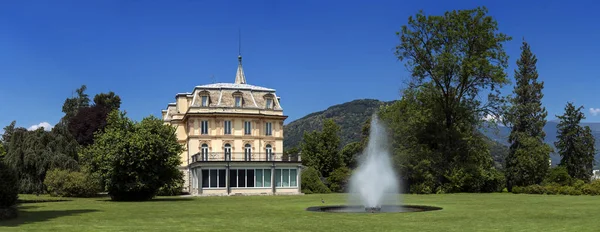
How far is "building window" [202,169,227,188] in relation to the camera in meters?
51.6

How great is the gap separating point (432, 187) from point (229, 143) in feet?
61.6

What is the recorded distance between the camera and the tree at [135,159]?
39406mm

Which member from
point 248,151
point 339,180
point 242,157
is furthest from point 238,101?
point 339,180

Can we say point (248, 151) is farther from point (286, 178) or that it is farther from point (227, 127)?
point (286, 178)

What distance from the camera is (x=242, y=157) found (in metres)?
56.0

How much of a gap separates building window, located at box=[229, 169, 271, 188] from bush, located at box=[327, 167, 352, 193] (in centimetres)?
1166

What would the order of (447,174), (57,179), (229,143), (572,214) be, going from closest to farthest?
1. (572,214)
2. (57,179)
3. (447,174)
4. (229,143)

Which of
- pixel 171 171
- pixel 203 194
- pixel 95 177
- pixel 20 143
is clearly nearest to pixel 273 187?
pixel 203 194

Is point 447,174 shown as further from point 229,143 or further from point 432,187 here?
point 229,143

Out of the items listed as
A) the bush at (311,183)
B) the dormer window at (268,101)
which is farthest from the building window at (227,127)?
the bush at (311,183)

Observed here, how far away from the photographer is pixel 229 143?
185 ft

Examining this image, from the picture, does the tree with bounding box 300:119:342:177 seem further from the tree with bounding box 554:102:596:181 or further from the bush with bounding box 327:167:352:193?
the tree with bounding box 554:102:596:181

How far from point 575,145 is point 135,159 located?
44.2 m

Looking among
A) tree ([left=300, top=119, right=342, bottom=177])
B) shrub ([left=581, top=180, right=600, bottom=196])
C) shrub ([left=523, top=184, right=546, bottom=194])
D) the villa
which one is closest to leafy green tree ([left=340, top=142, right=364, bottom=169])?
tree ([left=300, top=119, right=342, bottom=177])
